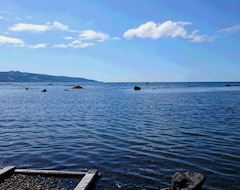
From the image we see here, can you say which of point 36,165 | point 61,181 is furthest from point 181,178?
point 36,165

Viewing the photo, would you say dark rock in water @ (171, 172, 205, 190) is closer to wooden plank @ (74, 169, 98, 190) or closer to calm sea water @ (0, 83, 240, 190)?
calm sea water @ (0, 83, 240, 190)

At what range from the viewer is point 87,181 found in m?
14.3

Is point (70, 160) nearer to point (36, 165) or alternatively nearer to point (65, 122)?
point (36, 165)

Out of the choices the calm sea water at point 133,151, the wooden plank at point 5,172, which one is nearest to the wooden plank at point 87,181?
the calm sea water at point 133,151

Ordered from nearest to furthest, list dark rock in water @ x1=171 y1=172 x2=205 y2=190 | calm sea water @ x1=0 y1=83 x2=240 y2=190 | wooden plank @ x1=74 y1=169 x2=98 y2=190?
dark rock in water @ x1=171 y1=172 x2=205 y2=190
wooden plank @ x1=74 y1=169 x2=98 y2=190
calm sea water @ x1=0 y1=83 x2=240 y2=190

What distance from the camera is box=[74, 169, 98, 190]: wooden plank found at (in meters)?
13.5

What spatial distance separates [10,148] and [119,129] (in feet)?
38.1

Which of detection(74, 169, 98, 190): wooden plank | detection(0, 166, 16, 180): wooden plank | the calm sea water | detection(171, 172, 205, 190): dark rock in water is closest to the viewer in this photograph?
detection(171, 172, 205, 190): dark rock in water

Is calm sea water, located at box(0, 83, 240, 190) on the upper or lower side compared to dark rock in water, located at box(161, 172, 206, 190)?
lower

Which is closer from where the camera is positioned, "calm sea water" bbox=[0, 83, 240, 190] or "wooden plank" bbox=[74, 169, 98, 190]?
"wooden plank" bbox=[74, 169, 98, 190]

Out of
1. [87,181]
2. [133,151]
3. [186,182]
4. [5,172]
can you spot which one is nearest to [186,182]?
[186,182]

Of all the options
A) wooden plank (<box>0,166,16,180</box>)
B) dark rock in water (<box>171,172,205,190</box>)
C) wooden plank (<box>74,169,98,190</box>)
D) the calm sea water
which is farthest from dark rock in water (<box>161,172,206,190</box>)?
wooden plank (<box>0,166,16,180</box>)

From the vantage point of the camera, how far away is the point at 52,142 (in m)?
25.0

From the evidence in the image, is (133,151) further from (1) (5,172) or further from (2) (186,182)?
(1) (5,172)
